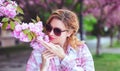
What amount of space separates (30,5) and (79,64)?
986cm

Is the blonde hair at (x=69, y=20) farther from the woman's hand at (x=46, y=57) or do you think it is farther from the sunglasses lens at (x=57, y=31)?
the woman's hand at (x=46, y=57)

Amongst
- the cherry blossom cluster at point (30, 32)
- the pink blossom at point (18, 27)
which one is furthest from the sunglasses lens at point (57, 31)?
the pink blossom at point (18, 27)

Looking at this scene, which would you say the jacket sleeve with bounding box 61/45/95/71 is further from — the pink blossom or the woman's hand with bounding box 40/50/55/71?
the pink blossom

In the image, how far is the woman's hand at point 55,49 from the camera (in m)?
2.66

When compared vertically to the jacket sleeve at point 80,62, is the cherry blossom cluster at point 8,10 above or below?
above

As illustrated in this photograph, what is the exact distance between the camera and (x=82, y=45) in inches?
117

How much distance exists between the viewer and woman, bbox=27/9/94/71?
9.05 feet

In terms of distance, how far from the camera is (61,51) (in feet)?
9.04

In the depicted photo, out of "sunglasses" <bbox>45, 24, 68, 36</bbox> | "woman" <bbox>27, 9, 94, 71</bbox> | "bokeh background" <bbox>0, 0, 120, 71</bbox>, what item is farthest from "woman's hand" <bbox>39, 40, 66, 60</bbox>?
"bokeh background" <bbox>0, 0, 120, 71</bbox>

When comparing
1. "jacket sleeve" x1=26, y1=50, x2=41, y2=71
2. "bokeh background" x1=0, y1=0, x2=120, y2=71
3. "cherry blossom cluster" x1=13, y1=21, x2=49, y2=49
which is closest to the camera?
"cherry blossom cluster" x1=13, y1=21, x2=49, y2=49

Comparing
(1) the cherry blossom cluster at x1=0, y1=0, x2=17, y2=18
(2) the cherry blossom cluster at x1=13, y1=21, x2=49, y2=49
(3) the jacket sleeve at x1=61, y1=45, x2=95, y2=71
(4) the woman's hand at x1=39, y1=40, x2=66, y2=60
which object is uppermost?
(1) the cherry blossom cluster at x1=0, y1=0, x2=17, y2=18

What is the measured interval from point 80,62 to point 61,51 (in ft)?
0.74

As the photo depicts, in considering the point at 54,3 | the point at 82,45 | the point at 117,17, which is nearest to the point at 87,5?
the point at 54,3

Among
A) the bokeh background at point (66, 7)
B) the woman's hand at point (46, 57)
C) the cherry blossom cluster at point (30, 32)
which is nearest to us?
the cherry blossom cluster at point (30, 32)
